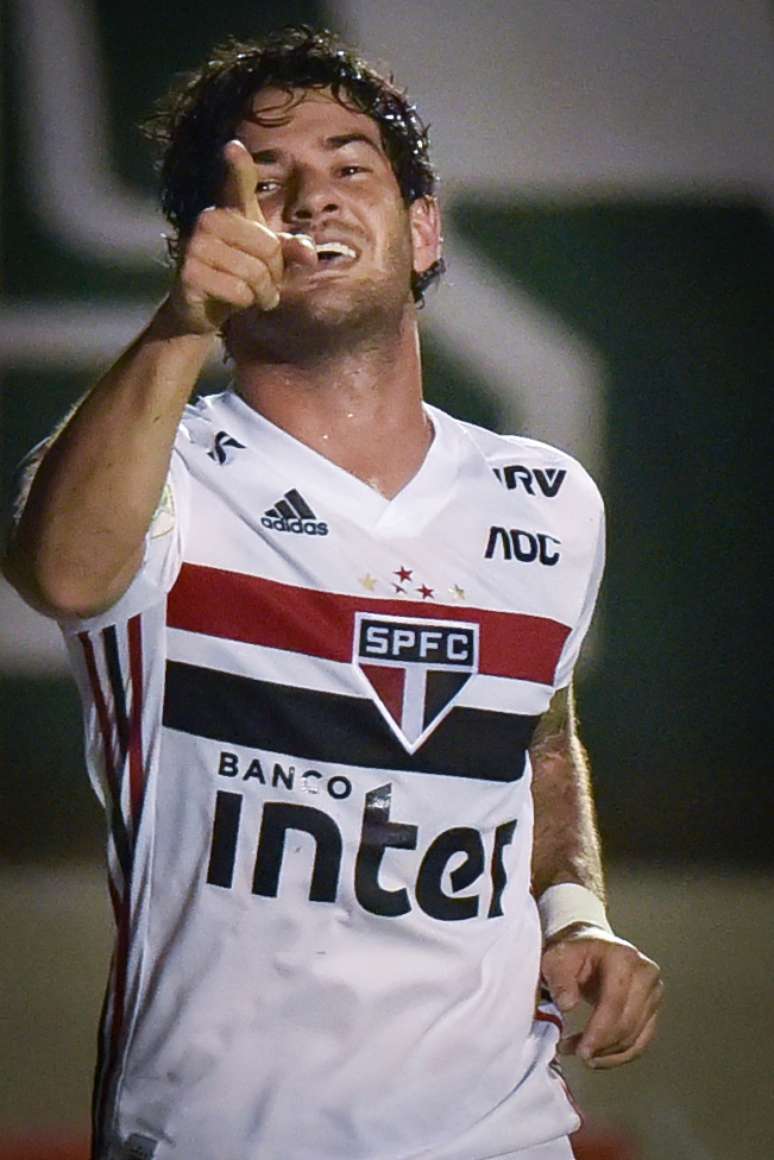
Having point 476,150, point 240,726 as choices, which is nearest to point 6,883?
point 240,726

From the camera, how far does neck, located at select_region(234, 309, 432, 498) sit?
1685 mm

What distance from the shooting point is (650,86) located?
238 centimetres

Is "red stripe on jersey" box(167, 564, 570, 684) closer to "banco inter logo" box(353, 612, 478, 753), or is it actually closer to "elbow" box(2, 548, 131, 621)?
"banco inter logo" box(353, 612, 478, 753)

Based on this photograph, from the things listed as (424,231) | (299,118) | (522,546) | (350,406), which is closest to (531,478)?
(522,546)

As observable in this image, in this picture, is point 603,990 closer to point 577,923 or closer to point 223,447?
point 577,923

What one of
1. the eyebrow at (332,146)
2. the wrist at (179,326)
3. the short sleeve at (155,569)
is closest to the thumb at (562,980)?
the short sleeve at (155,569)

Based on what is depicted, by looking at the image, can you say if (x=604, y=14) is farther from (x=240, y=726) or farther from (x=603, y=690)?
(x=240, y=726)

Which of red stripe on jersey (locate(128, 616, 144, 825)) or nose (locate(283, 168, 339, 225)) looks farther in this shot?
nose (locate(283, 168, 339, 225))

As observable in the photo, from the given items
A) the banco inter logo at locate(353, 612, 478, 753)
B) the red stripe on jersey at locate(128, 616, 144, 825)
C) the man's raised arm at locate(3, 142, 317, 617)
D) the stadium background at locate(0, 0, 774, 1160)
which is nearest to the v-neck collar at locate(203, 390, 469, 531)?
the banco inter logo at locate(353, 612, 478, 753)

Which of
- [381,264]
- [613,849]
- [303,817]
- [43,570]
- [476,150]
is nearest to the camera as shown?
[43,570]

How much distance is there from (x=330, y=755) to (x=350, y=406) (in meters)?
0.39

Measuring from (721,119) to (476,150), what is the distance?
0.37 m

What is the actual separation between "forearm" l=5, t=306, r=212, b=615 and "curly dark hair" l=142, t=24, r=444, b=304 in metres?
0.55

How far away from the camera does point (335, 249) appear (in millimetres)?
1663
